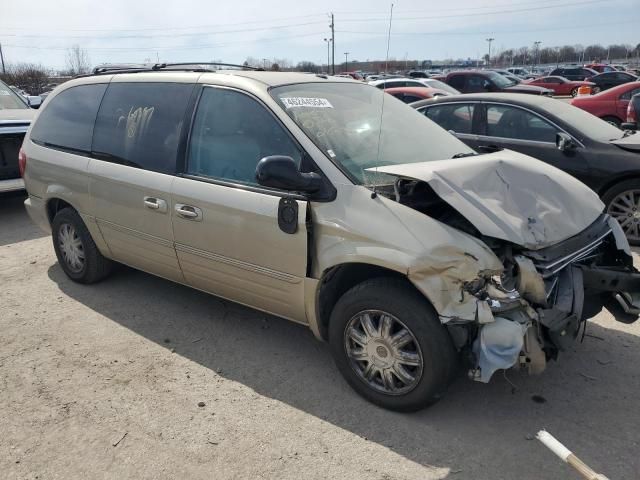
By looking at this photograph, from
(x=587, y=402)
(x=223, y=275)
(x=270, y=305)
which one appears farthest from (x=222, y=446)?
(x=587, y=402)

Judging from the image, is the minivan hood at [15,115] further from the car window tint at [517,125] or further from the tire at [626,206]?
the tire at [626,206]

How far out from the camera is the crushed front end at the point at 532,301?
269 cm

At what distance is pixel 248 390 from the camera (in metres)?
3.39

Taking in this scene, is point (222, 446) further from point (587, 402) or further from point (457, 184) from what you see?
point (587, 402)

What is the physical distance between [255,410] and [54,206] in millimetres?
3062

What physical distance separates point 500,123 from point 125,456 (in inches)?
218

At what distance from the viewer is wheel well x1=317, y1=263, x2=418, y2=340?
123 inches

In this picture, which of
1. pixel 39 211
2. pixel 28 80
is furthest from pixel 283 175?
pixel 28 80

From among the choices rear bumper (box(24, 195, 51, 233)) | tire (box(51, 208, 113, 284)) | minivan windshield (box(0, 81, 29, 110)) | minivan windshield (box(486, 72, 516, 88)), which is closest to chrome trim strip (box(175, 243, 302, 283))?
tire (box(51, 208, 113, 284))

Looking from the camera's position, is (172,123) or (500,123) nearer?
(172,123)

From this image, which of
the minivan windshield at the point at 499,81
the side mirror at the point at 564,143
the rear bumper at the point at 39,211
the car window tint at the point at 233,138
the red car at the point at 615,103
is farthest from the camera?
the minivan windshield at the point at 499,81

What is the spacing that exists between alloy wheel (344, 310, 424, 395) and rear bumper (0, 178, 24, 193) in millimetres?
6116

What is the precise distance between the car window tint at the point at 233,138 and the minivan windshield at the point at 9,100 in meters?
6.33

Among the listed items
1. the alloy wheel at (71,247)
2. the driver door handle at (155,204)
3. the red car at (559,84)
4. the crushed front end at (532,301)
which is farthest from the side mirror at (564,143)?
the red car at (559,84)
